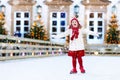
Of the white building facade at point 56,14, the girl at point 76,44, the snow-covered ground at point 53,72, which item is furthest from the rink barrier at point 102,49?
the girl at point 76,44

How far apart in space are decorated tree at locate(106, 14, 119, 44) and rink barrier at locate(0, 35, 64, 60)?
3029 millimetres

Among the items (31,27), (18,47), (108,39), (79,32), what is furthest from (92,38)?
(79,32)

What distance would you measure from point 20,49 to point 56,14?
44.5 ft

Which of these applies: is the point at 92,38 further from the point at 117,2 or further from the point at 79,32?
the point at 79,32

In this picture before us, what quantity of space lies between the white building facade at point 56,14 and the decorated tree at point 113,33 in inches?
36.0

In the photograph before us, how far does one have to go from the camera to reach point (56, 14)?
2820cm

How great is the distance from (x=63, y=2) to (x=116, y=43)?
4.46m

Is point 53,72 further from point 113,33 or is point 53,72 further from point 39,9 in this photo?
point 39,9

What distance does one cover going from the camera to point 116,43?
26781 mm

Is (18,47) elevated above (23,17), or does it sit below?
below

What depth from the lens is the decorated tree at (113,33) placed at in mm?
26359

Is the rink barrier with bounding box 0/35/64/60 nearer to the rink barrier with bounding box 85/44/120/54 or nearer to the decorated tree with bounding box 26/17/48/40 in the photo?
the decorated tree with bounding box 26/17/48/40

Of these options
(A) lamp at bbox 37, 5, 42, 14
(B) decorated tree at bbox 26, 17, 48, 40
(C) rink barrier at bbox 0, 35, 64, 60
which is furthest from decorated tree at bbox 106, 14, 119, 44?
(A) lamp at bbox 37, 5, 42, 14

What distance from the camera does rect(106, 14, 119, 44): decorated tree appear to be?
26.4 m
